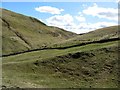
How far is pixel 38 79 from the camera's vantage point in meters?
56.3

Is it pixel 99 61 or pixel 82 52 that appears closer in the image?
pixel 99 61

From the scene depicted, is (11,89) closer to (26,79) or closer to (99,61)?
(26,79)

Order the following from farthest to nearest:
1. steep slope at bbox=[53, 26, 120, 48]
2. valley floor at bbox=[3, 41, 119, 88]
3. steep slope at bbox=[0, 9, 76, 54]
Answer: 1. steep slope at bbox=[0, 9, 76, 54]
2. steep slope at bbox=[53, 26, 120, 48]
3. valley floor at bbox=[3, 41, 119, 88]

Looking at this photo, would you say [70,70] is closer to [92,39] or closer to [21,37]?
[92,39]

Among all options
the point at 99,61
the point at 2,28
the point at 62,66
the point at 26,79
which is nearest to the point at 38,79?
the point at 26,79

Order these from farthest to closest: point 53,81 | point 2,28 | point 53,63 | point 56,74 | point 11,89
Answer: point 2,28
point 53,63
point 56,74
point 53,81
point 11,89

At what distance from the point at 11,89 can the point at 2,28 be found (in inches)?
4633

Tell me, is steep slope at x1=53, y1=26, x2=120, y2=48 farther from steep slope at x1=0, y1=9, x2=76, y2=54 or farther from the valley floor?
the valley floor

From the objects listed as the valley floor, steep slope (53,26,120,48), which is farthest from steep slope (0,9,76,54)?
the valley floor

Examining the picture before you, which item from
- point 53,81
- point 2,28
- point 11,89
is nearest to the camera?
point 11,89

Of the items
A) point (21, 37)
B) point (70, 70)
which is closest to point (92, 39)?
point (70, 70)

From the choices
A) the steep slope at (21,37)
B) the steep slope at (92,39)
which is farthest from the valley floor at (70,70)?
the steep slope at (21,37)

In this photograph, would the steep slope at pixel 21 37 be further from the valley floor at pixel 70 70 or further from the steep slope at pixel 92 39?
the valley floor at pixel 70 70

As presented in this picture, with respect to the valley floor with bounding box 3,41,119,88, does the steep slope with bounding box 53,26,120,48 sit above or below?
above
